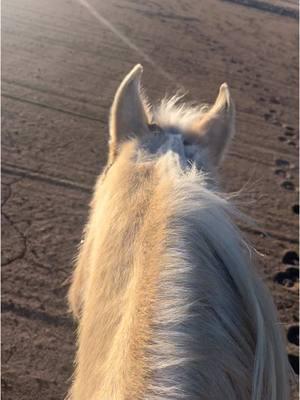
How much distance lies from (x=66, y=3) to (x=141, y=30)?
1.31 metres

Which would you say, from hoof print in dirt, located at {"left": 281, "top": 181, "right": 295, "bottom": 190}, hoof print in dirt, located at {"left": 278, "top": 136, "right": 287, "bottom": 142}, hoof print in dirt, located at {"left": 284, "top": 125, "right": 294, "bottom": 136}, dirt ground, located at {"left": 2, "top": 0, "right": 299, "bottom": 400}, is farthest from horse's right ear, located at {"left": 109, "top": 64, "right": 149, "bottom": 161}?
hoof print in dirt, located at {"left": 284, "top": 125, "right": 294, "bottom": 136}

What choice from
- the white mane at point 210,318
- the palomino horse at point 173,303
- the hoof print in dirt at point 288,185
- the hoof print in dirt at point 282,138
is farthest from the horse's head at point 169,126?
the hoof print in dirt at point 282,138

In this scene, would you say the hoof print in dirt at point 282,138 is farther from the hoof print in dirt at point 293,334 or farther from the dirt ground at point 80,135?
the hoof print in dirt at point 293,334

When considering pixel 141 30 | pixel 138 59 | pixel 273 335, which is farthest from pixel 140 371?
pixel 141 30

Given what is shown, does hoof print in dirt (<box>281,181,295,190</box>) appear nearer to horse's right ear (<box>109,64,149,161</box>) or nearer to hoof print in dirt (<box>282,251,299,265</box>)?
hoof print in dirt (<box>282,251,299,265</box>)

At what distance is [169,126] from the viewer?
60.3 inches

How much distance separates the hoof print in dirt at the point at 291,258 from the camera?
133 inches

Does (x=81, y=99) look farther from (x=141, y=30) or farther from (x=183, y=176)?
(x=183, y=176)

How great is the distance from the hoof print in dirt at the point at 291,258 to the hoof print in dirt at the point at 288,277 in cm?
6

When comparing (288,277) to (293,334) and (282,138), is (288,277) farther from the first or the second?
(282,138)

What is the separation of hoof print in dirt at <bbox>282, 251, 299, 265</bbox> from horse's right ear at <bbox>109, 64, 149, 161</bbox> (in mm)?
2064

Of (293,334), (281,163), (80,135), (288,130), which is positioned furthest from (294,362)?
(288,130)

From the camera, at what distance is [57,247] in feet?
10.1

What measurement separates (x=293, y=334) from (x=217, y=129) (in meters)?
1.65
